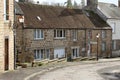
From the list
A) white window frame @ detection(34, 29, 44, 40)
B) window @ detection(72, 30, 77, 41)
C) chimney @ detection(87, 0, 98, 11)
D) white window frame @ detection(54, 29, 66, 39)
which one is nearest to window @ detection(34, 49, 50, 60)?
white window frame @ detection(34, 29, 44, 40)

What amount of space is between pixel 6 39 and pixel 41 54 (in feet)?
57.6

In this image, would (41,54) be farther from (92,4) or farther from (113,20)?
(92,4)

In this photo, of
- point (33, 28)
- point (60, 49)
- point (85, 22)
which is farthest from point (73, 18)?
point (33, 28)

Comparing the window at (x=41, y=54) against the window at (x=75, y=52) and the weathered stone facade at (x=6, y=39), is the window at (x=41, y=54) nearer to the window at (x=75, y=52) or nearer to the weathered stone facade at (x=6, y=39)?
the window at (x=75, y=52)

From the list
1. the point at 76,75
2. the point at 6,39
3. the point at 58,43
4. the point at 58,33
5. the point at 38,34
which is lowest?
the point at 76,75

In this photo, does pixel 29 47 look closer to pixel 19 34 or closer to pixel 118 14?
pixel 19 34

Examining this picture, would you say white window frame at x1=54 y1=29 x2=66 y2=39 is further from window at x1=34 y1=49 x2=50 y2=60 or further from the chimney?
the chimney

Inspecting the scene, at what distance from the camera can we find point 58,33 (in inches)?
1948

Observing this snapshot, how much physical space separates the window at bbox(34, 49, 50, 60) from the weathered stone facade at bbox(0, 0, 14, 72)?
15.0m

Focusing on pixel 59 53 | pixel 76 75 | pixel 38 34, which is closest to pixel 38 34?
pixel 38 34

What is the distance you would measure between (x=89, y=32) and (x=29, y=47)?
13.6 metres

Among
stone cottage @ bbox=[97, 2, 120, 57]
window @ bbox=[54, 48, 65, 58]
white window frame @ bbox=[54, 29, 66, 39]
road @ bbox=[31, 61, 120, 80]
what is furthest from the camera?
stone cottage @ bbox=[97, 2, 120, 57]

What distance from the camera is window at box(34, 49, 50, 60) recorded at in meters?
45.4

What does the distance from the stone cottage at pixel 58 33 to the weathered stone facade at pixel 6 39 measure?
11.6 meters
